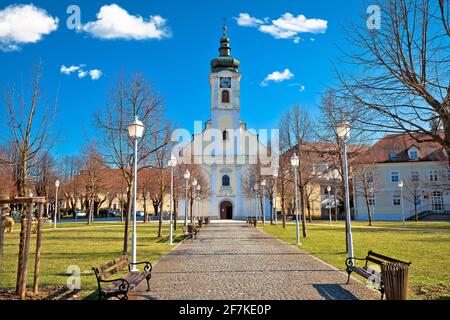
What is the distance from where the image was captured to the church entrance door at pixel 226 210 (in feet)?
192

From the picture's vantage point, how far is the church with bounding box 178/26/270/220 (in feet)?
189

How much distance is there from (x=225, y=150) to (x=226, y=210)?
9.35 m

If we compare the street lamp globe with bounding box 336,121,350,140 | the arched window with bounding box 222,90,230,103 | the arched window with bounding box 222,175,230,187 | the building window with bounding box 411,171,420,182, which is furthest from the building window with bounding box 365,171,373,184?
the street lamp globe with bounding box 336,121,350,140

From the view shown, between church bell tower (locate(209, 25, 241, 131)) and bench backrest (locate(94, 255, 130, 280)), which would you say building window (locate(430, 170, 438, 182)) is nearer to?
church bell tower (locate(209, 25, 241, 131))

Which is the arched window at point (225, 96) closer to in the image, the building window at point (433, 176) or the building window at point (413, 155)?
the building window at point (413, 155)

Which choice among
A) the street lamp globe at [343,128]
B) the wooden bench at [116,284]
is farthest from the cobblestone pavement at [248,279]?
the street lamp globe at [343,128]

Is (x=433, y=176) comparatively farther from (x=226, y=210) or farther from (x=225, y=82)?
(x=225, y=82)

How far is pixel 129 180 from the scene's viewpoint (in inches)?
647

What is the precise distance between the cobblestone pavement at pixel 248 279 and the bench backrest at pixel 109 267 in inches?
29.8

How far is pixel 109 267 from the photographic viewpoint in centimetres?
868

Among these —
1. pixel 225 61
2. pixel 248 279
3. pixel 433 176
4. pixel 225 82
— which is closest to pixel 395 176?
pixel 433 176
